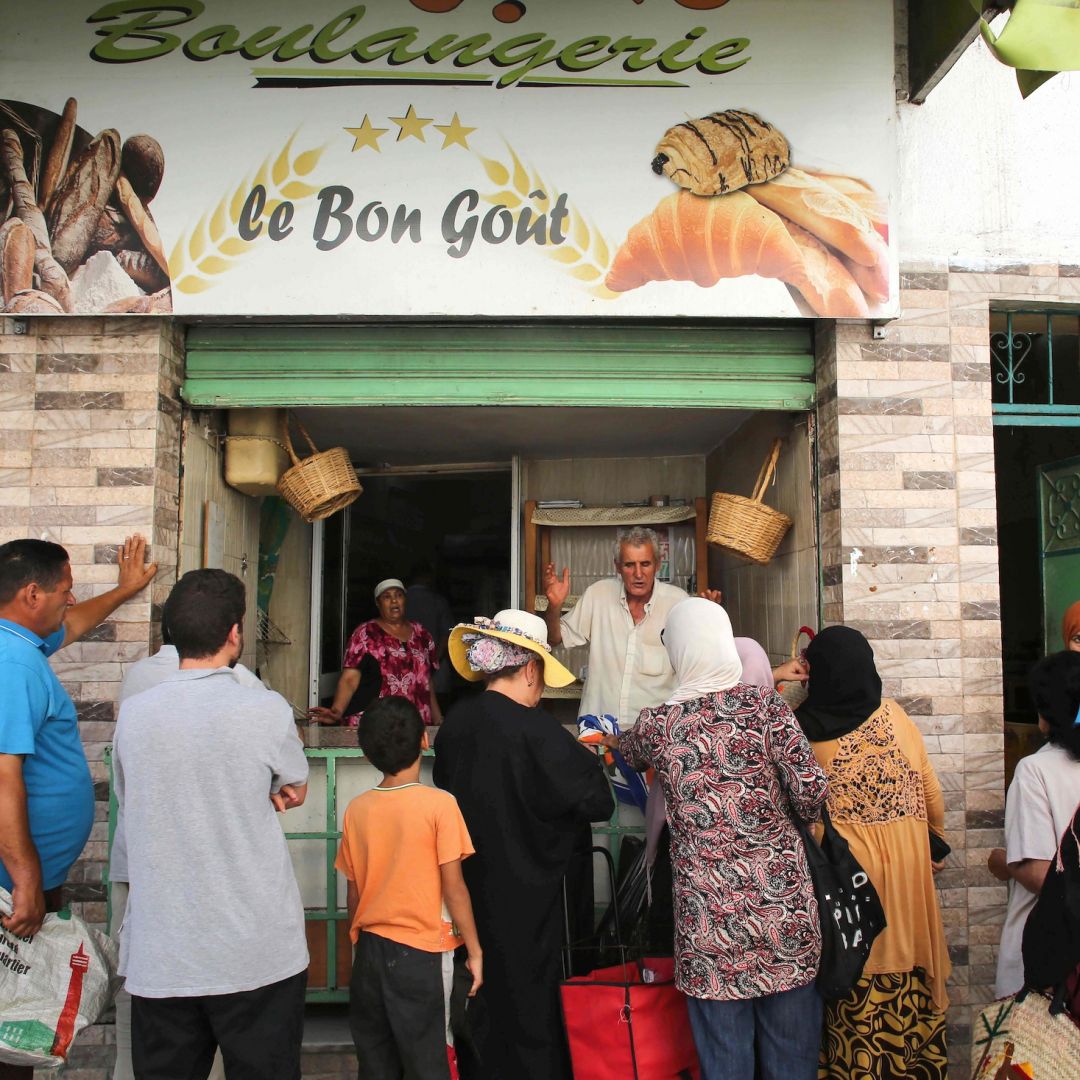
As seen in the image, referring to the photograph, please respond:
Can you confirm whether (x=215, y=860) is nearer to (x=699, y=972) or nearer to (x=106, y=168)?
(x=699, y=972)

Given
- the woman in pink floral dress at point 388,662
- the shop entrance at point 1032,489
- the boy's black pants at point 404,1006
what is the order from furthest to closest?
the woman in pink floral dress at point 388,662 → the shop entrance at point 1032,489 → the boy's black pants at point 404,1006

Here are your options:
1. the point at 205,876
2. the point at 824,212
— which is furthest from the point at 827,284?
the point at 205,876

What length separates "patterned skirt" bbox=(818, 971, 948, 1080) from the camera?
3.00 meters

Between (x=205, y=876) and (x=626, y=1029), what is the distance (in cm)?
136

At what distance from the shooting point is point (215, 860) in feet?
7.86

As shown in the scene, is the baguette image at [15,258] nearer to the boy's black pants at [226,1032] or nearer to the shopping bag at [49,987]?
the shopping bag at [49,987]

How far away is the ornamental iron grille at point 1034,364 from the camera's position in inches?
163

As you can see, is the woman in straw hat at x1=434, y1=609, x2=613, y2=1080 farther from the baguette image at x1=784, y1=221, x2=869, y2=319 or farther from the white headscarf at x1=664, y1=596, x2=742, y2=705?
the baguette image at x1=784, y1=221, x2=869, y2=319

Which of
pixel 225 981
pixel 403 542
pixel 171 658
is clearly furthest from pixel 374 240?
pixel 403 542

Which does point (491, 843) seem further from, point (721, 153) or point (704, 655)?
point (721, 153)

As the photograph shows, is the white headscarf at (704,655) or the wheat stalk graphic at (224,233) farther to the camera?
the wheat stalk graphic at (224,233)

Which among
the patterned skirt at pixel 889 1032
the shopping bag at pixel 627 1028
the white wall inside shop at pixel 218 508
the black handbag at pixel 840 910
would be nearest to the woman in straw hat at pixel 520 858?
the shopping bag at pixel 627 1028

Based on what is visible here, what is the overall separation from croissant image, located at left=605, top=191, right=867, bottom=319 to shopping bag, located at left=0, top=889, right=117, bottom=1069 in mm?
2935

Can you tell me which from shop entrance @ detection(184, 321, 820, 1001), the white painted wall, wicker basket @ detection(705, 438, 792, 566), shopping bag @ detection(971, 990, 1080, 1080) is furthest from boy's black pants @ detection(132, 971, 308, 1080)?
the white painted wall
